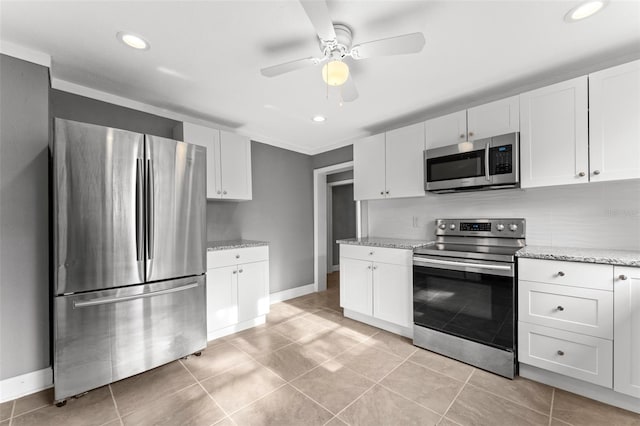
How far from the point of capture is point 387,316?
2793mm

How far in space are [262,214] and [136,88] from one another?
2.04m

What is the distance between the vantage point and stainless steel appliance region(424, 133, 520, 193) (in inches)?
89.1

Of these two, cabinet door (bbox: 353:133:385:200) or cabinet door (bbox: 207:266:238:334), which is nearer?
cabinet door (bbox: 207:266:238:334)

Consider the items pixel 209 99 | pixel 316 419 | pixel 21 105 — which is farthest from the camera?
pixel 209 99

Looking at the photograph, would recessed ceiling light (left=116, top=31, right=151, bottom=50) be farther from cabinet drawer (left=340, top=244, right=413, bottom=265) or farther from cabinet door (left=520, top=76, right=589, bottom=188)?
cabinet door (left=520, top=76, right=589, bottom=188)

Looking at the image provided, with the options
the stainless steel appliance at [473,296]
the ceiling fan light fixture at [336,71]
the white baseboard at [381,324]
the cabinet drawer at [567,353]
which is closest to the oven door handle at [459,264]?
the stainless steel appliance at [473,296]

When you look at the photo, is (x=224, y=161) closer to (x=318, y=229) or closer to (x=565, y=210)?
(x=318, y=229)

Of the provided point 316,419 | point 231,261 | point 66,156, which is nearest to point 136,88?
point 66,156

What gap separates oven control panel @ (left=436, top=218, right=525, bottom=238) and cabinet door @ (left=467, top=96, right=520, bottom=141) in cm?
83

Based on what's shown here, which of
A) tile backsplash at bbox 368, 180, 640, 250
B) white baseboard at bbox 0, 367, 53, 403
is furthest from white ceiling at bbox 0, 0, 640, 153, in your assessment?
white baseboard at bbox 0, 367, 53, 403

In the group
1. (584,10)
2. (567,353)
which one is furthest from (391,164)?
(567,353)

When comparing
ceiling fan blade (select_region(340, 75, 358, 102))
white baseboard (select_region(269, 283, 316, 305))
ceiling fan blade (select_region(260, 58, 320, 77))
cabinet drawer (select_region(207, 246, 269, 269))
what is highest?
ceiling fan blade (select_region(260, 58, 320, 77))

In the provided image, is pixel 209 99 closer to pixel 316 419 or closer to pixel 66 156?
pixel 66 156

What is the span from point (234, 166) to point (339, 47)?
197 centimetres
